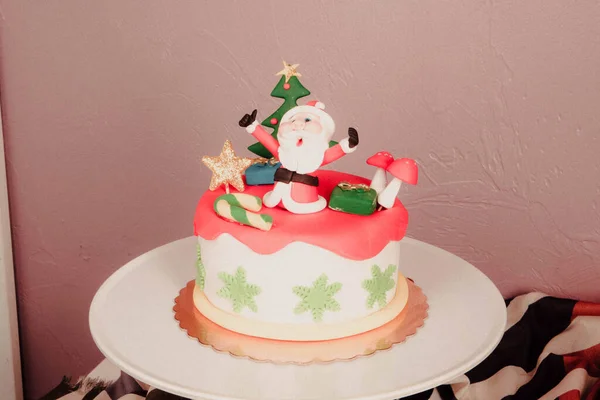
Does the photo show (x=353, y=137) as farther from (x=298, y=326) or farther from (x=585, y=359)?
(x=585, y=359)

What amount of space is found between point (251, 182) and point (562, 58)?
1.97 ft

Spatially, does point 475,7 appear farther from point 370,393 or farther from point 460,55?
point 370,393

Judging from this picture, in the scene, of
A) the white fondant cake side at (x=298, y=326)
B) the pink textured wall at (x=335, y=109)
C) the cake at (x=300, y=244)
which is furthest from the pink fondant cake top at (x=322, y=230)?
the pink textured wall at (x=335, y=109)

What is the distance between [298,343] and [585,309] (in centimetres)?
61

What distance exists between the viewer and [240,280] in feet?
3.31

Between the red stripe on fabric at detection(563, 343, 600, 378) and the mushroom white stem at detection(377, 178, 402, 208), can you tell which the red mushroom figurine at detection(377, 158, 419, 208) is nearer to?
the mushroom white stem at detection(377, 178, 402, 208)

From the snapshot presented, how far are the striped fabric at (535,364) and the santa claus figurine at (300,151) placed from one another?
471 mm

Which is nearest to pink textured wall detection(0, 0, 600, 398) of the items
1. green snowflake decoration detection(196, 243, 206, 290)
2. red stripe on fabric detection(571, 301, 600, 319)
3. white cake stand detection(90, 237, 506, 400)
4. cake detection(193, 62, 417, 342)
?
red stripe on fabric detection(571, 301, 600, 319)

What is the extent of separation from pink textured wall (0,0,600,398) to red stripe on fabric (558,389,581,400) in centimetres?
29

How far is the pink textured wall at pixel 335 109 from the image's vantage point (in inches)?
51.6

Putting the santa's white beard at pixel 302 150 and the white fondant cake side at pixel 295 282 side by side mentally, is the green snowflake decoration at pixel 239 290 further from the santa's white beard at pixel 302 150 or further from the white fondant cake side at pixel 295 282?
the santa's white beard at pixel 302 150

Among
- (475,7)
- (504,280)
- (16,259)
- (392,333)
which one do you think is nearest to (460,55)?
(475,7)

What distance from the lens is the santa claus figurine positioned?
102cm

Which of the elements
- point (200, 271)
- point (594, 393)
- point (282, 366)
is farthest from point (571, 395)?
point (200, 271)
